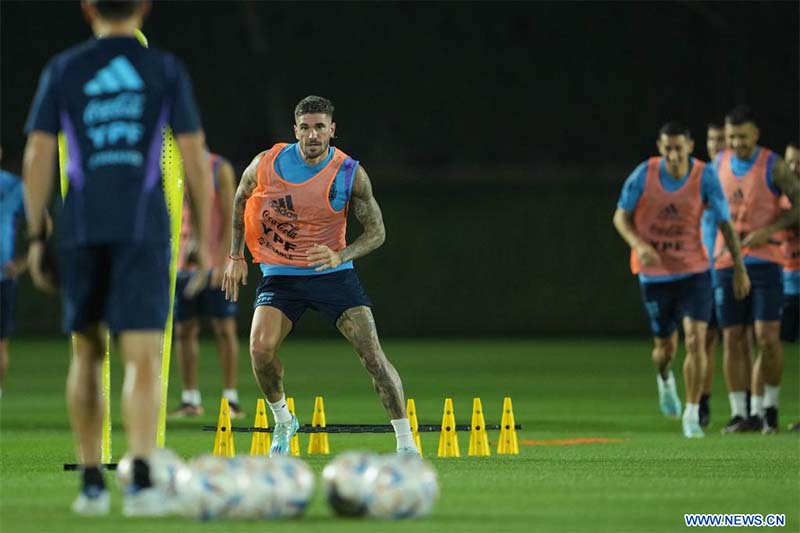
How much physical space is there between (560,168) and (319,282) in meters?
22.2

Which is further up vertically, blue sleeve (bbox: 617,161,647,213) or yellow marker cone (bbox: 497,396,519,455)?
blue sleeve (bbox: 617,161,647,213)

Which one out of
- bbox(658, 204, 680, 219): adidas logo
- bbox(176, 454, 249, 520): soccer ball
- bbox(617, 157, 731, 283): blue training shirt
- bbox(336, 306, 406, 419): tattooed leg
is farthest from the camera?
bbox(658, 204, 680, 219): adidas logo

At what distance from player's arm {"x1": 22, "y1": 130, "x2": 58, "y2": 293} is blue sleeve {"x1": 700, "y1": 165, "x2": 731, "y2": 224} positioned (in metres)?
7.73

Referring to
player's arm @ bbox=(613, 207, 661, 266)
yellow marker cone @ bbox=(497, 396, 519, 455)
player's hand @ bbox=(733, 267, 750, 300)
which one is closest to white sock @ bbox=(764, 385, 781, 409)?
player's hand @ bbox=(733, 267, 750, 300)

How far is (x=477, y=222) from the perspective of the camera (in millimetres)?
33781

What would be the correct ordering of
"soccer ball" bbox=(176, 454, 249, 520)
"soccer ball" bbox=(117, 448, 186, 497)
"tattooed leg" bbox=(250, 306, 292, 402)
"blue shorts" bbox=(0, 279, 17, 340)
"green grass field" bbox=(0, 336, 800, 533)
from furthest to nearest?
"blue shorts" bbox=(0, 279, 17, 340) → "tattooed leg" bbox=(250, 306, 292, 402) → "green grass field" bbox=(0, 336, 800, 533) → "soccer ball" bbox=(117, 448, 186, 497) → "soccer ball" bbox=(176, 454, 249, 520)

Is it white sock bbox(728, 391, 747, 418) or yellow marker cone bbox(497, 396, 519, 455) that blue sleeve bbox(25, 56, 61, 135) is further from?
white sock bbox(728, 391, 747, 418)

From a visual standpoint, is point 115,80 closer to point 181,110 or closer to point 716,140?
point 181,110

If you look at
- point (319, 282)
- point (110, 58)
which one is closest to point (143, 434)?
point (110, 58)

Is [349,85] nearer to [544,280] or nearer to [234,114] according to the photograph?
[234,114]

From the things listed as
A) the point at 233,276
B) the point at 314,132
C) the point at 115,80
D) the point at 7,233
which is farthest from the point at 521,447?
the point at 115,80

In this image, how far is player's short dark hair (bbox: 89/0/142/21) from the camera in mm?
8250

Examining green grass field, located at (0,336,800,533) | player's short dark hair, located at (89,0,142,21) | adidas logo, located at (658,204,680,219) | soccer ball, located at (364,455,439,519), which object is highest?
player's short dark hair, located at (89,0,142,21)

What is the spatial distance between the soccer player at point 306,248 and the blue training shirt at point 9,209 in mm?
2521
